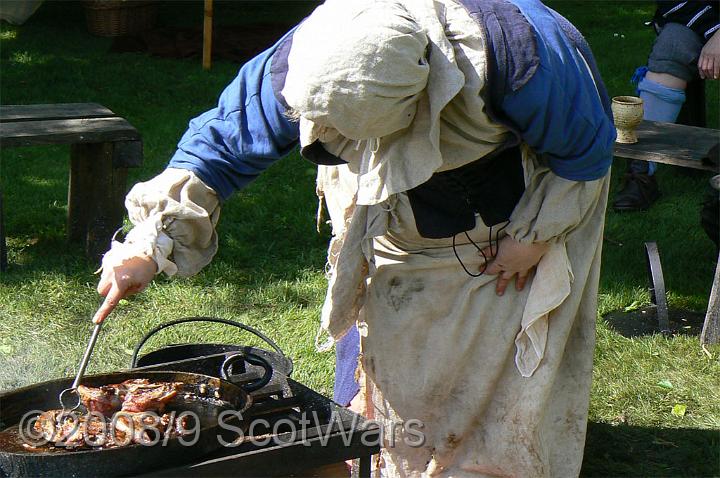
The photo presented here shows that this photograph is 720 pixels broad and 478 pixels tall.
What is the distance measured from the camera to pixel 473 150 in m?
2.36

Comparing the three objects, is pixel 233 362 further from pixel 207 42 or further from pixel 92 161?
pixel 207 42

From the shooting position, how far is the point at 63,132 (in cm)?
482

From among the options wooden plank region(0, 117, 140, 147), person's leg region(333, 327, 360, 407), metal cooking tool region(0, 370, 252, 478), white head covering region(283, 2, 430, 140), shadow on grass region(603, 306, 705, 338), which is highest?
white head covering region(283, 2, 430, 140)

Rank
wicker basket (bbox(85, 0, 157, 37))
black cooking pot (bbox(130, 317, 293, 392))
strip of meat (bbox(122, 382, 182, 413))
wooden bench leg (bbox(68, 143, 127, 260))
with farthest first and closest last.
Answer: wicker basket (bbox(85, 0, 157, 37))
wooden bench leg (bbox(68, 143, 127, 260))
black cooking pot (bbox(130, 317, 293, 392))
strip of meat (bbox(122, 382, 182, 413))

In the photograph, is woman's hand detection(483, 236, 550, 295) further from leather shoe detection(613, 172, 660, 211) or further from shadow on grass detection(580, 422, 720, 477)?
leather shoe detection(613, 172, 660, 211)

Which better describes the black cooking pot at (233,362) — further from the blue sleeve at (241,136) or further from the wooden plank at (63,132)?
the wooden plank at (63,132)

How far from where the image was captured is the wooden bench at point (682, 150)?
4126mm

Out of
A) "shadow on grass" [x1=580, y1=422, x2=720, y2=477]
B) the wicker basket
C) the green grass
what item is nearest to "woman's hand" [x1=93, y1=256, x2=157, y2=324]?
the green grass

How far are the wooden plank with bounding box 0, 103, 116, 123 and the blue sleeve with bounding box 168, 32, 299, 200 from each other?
285cm

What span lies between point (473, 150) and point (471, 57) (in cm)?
25

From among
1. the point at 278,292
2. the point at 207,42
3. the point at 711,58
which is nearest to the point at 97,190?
the point at 278,292

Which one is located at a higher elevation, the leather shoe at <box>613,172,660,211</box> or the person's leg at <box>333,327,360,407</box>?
the person's leg at <box>333,327,360,407</box>

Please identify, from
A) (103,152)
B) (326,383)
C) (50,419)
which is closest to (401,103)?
(50,419)

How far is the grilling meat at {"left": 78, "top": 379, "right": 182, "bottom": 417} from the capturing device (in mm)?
2266
